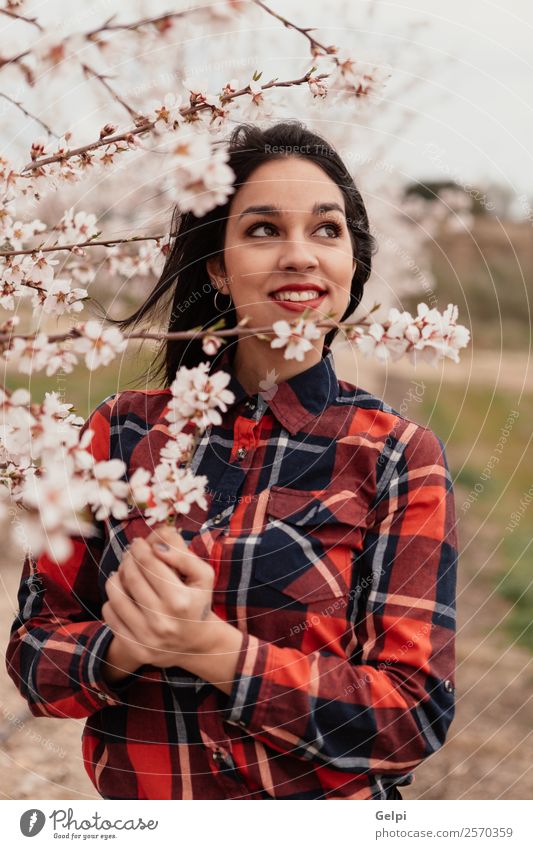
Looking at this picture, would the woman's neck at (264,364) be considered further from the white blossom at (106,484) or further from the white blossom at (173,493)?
the white blossom at (106,484)

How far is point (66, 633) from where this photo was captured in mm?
1310

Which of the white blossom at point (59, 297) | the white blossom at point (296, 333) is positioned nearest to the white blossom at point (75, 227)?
the white blossom at point (59, 297)

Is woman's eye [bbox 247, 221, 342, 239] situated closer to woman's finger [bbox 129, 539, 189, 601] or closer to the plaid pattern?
the plaid pattern

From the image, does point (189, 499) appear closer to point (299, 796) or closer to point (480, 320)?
point (299, 796)

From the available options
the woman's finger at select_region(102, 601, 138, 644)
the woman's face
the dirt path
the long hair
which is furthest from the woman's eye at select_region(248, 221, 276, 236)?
the dirt path

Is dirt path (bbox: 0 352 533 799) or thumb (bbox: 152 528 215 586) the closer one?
thumb (bbox: 152 528 215 586)

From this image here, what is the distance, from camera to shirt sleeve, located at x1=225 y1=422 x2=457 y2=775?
1.17 m

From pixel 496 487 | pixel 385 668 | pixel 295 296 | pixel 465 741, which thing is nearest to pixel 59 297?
pixel 295 296

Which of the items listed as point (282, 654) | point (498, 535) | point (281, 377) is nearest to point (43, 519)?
point (282, 654)

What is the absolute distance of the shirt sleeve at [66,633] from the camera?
126 cm

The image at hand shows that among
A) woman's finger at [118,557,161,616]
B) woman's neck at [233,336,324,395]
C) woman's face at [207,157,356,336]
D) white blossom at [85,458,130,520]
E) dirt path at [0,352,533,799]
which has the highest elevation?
woman's face at [207,157,356,336]

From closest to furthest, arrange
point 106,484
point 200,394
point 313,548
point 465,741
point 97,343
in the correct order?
point 106,484, point 97,343, point 200,394, point 313,548, point 465,741

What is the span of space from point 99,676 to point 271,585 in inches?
11.7

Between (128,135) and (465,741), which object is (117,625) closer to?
(128,135)
